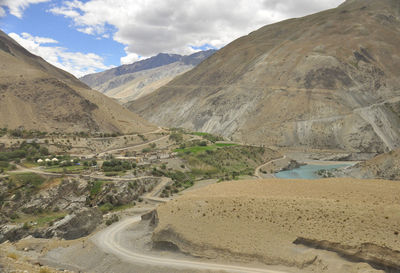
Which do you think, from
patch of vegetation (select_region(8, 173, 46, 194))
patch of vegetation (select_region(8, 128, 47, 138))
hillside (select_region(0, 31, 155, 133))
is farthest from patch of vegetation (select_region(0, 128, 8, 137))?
patch of vegetation (select_region(8, 173, 46, 194))

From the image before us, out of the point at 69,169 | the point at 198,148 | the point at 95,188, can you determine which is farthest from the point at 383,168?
the point at 69,169

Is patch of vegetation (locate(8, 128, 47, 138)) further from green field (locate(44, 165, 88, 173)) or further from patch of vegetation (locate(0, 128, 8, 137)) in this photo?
green field (locate(44, 165, 88, 173))

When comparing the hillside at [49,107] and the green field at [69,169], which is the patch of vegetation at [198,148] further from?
the hillside at [49,107]

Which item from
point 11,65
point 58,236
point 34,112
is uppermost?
point 11,65

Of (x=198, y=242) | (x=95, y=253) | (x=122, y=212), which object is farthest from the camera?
(x=122, y=212)

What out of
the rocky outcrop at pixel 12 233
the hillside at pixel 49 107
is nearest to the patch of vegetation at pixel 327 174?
the rocky outcrop at pixel 12 233

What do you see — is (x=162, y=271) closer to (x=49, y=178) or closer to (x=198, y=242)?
(x=198, y=242)

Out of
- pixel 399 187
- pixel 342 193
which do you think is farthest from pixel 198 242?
pixel 399 187

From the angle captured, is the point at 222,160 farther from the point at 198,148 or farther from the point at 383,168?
the point at 383,168
